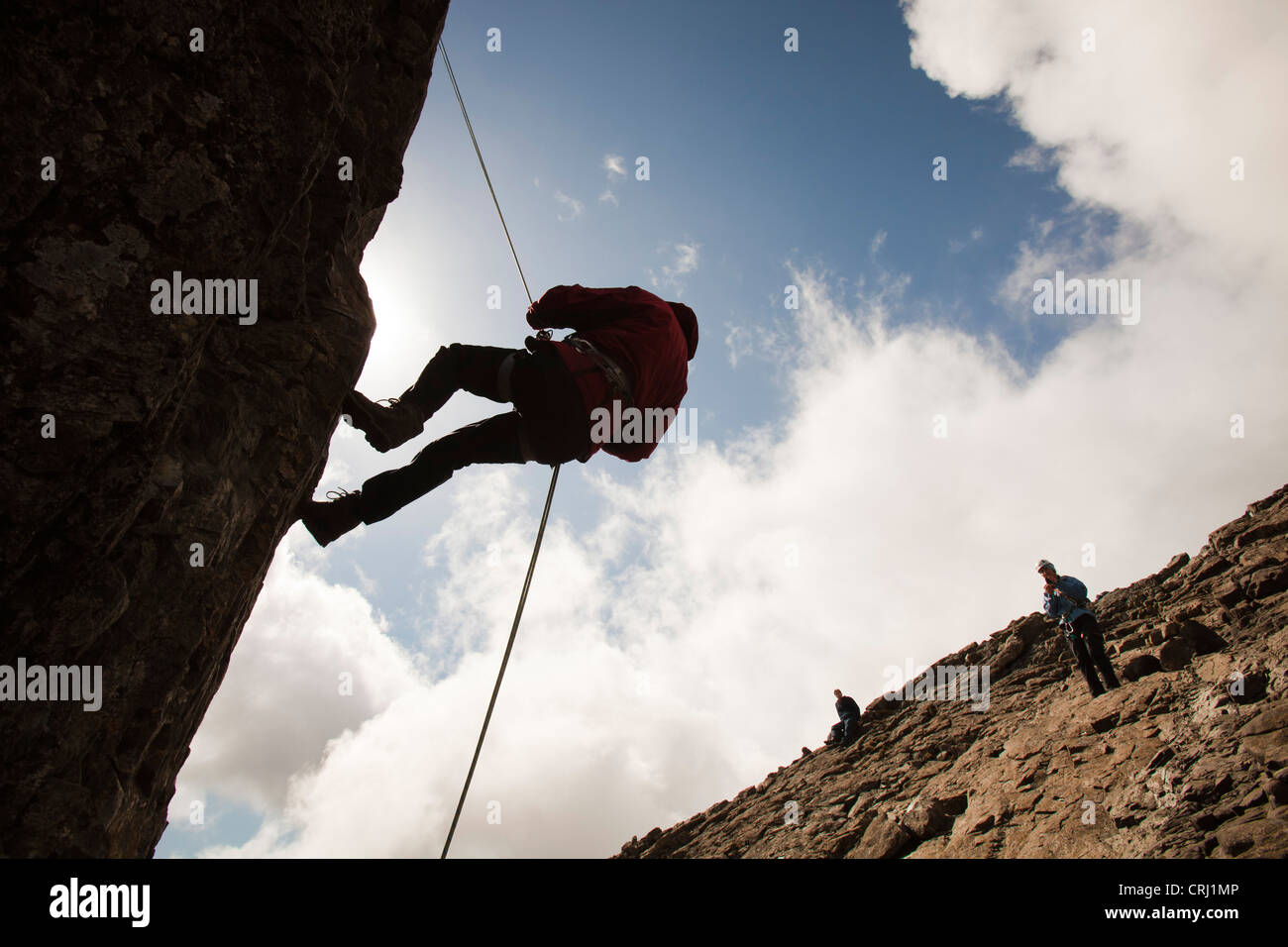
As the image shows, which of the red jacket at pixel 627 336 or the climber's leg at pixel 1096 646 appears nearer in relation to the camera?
the red jacket at pixel 627 336

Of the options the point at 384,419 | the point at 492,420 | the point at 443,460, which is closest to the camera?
the point at 384,419

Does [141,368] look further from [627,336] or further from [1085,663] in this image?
[1085,663]

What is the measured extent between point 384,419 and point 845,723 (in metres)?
17.0

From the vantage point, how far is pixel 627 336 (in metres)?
4.23

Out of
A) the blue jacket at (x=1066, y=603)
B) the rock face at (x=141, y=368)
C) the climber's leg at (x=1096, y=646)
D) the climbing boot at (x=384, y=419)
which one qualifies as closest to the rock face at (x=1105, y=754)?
the climber's leg at (x=1096, y=646)

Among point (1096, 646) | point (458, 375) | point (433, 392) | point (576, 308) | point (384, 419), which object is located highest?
point (576, 308)

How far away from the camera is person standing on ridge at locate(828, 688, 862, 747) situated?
17.0 metres

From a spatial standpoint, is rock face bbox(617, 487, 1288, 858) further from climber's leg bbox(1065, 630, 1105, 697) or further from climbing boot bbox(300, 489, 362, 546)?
climbing boot bbox(300, 489, 362, 546)

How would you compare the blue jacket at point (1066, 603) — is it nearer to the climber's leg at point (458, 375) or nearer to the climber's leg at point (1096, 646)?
the climber's leg at point (1096, 646)


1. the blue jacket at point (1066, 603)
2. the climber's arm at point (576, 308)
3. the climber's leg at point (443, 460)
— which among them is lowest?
the blue jacket at point (1066, 603)

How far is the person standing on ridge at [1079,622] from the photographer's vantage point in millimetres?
9305

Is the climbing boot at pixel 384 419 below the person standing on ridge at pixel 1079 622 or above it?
above

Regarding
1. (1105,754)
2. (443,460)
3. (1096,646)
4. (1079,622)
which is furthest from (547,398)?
(1096,646)
